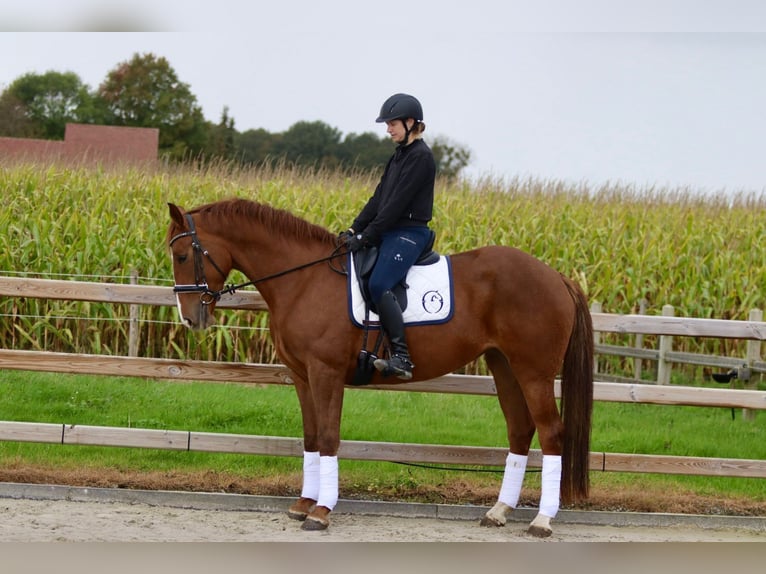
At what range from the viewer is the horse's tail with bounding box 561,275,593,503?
658 cm

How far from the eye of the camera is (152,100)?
4859 cm

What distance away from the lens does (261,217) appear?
21.7 ft

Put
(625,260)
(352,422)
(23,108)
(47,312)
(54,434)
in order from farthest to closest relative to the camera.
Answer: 1. (23,108)
2. (625,260)
3. (47,312)
4. (352,422)
5. (54,434)

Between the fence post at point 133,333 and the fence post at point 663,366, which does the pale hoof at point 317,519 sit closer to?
the fence post at point 133,333

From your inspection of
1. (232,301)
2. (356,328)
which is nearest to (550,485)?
(356,328)

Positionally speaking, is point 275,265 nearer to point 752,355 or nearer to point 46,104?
point 752,355

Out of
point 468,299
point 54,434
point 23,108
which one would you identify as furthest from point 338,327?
point 23,108

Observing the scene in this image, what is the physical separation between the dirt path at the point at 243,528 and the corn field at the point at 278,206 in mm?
3782

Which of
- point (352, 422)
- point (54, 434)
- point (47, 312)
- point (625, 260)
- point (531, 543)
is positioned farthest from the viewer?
point (625, 260)

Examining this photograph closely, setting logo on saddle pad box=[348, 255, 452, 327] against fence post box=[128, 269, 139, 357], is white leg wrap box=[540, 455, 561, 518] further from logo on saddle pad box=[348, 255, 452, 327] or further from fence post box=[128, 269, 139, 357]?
fence post box=[128, 269, 139, 357]

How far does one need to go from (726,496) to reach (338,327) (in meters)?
3.76

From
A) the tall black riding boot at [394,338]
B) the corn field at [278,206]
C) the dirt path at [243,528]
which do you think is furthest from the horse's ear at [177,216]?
the corn field at [278,206]

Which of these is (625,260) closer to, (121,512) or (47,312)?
(47,312)

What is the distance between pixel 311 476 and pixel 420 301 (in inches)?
61.8
